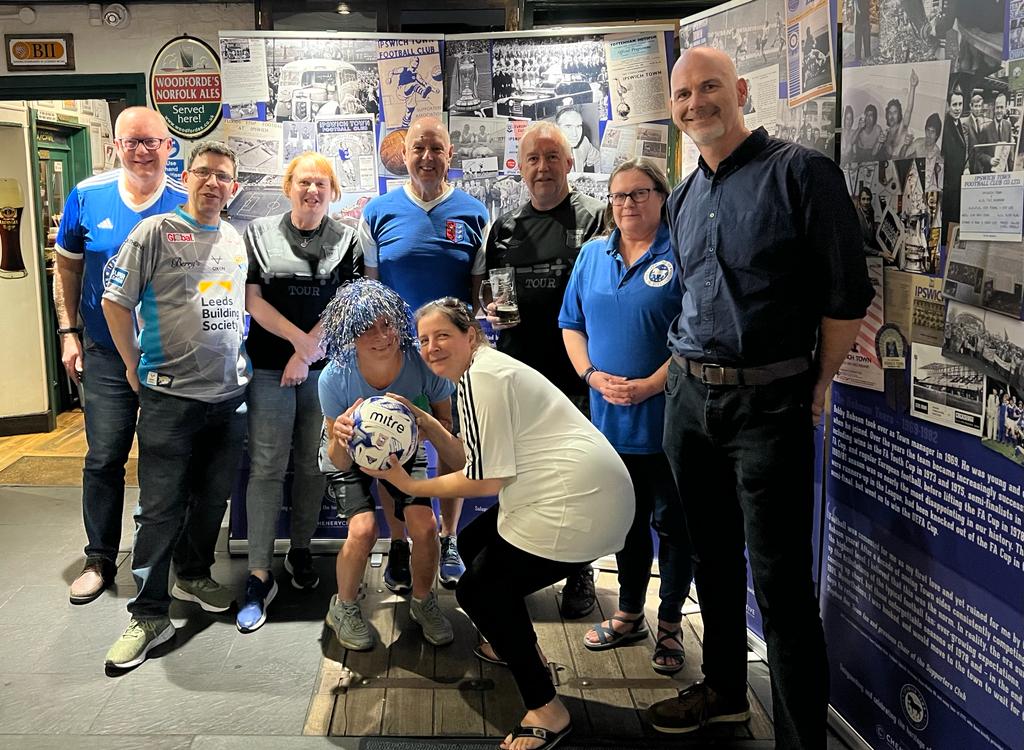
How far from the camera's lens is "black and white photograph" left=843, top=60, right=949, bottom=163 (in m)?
1.82

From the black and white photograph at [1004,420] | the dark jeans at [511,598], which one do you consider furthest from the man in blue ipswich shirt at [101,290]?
the black and white photograph at [1004,420]

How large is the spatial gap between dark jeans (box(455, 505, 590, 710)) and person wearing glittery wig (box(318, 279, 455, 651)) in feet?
1.66

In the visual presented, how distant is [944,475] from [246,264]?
7.23ft

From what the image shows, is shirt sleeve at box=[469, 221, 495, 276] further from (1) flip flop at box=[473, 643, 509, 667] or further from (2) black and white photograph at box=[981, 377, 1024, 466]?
(2) black and white photograph at box=[981, 377, 1024, 466]

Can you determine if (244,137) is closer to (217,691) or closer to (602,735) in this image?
(217,691)

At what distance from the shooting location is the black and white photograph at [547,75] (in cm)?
351

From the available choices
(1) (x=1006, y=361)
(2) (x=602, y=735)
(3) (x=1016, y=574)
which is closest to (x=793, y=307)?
(1) (x=1006, y=361)

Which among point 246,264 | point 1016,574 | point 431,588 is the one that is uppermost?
point 246,264

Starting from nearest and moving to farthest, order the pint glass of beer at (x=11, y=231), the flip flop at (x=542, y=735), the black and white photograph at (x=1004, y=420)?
1. the black and white photograph at (x=1004, y=420)
2. the flip flop at (x=542, y=735)
3. the pint glass of beer at (x=11, y=231)

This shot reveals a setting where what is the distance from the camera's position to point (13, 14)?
14.7 feet

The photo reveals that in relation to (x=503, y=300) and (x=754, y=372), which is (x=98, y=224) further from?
(x=754, y=372)

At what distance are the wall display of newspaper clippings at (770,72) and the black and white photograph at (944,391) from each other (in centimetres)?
66

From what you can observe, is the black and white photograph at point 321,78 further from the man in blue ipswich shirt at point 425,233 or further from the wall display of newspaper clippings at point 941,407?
the wall display of newspaper clippings at point 941,407

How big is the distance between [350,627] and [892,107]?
2171 mm
